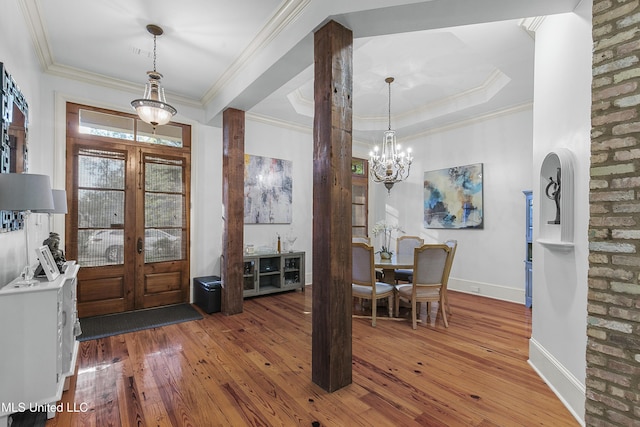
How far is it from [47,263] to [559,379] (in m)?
3.83

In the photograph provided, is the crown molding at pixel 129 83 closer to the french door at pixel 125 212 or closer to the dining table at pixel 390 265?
the french door at pixel 125 212

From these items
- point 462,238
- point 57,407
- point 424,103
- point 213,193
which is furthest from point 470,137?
point 57,407

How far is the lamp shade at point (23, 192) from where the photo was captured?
1742 millimetres

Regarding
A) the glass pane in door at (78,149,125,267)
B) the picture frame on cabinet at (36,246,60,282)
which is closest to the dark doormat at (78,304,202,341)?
the glass pane in door at (78,149,125,267)

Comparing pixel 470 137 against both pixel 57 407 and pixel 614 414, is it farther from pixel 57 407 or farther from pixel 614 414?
pixel 57 407

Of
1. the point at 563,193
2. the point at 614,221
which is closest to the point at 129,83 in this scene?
the point at 563,193

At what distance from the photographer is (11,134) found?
7.43 feet

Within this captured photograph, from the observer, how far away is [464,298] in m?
4.91

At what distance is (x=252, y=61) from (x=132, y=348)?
3.29m

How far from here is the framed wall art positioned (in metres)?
5.23

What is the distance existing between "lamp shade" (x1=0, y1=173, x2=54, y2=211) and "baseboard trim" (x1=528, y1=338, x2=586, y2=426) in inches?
143

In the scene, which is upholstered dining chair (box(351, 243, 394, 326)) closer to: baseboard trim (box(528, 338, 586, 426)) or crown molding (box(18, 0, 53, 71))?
baseboard trim (box(528, 338, 586, 426))

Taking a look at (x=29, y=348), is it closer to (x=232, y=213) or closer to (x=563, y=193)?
(x=232, y=213)

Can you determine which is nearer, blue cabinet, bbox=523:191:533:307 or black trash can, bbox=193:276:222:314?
black trash can, bbox=193:276:222:314
